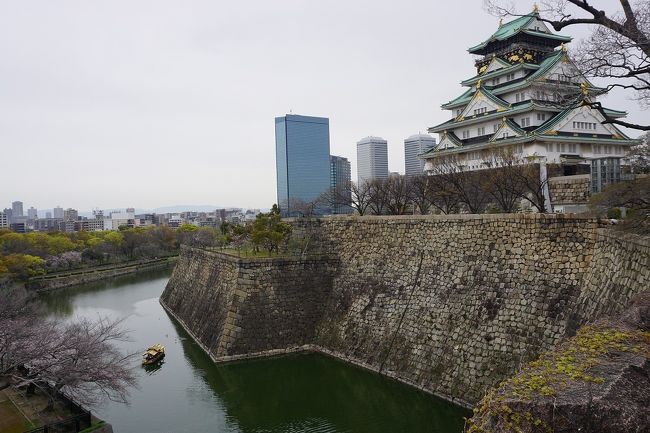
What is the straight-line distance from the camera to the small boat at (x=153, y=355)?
1969cm

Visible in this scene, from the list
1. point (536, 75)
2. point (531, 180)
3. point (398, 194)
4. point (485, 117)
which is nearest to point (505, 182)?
point (531, 180)

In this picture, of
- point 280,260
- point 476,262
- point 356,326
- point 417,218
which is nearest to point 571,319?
point 476,262

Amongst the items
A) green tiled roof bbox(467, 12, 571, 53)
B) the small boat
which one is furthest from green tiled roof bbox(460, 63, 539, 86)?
the small boat

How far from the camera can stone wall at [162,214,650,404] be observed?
1242cm

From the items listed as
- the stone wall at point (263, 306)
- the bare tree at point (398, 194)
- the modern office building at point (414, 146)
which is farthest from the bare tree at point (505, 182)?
the modern office building at point (414, 146)

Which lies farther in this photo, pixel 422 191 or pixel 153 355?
pixel 422 191

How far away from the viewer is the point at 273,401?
51.2 ft

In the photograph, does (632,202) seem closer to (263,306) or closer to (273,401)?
(273,401)

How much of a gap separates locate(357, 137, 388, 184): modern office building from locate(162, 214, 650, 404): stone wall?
79.7 metres

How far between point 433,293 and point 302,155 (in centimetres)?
9363

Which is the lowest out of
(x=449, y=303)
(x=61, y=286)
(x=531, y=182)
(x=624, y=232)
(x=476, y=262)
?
(x=61, y=286)

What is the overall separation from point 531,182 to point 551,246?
22.3 feet

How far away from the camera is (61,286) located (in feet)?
149

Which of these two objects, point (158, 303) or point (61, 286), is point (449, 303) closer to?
point (158, 303)
